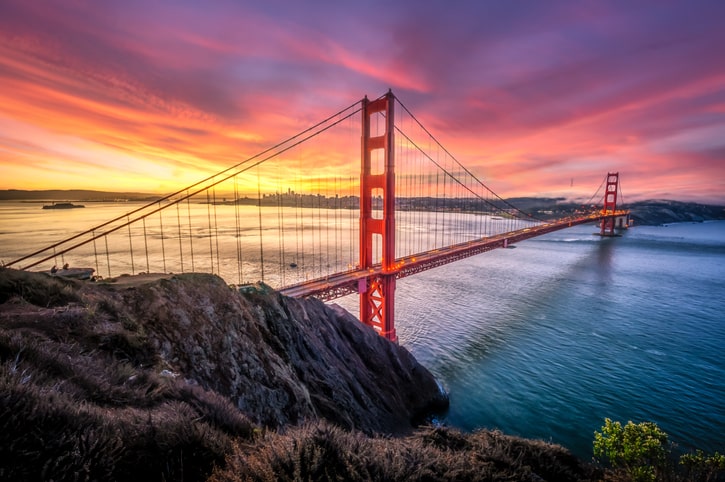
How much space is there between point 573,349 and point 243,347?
2627 cm

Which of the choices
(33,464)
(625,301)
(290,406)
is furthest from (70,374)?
(625,301)

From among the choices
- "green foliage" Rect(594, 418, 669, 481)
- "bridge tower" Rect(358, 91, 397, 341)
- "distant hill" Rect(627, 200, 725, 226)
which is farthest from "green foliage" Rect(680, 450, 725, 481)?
"distant hill" Rect(627, 200, 725, 226)

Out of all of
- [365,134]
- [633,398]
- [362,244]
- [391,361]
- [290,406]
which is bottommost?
[633,398]

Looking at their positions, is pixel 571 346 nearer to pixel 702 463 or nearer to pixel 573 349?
pixel 573 349

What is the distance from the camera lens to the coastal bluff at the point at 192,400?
2.96 metres

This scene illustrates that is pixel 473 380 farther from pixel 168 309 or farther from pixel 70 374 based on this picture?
pixel 70 374

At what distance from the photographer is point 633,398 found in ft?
60.8

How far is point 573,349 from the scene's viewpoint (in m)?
24.7

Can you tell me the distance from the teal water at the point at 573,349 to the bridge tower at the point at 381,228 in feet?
11.2

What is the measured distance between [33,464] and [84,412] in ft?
2.50

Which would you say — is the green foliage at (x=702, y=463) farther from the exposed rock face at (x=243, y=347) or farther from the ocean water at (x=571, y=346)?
the exposed rock face at (x=243, y=347)

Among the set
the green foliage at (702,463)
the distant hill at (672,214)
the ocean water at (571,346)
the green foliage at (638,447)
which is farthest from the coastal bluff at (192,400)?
the distant hill at (672,214)

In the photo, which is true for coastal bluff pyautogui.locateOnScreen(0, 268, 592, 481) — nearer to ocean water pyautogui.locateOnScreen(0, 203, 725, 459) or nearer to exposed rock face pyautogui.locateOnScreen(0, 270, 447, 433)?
exposed rock face pyautogui.locateOnScreen(0, 270, 447, 433)

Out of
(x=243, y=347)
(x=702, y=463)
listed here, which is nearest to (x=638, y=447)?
(x=702, y=463)
